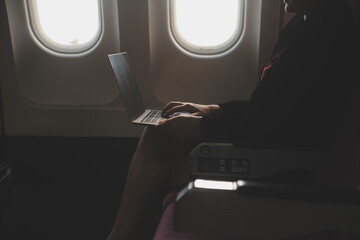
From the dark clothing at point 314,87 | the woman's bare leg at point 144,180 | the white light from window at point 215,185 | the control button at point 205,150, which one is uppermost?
the dark clothing at point 314,87

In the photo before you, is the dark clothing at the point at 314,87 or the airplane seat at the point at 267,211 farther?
the dark clothing at the point at 314,87

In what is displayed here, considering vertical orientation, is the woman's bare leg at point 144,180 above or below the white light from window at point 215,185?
below

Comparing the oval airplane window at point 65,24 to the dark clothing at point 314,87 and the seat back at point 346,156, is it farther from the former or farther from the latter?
the seat back at point 346,156

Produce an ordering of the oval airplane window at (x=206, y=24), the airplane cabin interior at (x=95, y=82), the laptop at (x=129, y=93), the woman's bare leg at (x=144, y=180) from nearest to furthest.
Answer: the woman's bare leg at (x=144, y=180) → the laptop at (x=129, y=93) → the airplane cabin interior at (x=95, y=82) → the oval airplane window at (x=206, y=24)

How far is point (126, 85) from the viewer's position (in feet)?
4.99

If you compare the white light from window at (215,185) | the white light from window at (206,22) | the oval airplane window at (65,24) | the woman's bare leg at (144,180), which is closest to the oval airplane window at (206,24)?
the white light from window at (206,22)

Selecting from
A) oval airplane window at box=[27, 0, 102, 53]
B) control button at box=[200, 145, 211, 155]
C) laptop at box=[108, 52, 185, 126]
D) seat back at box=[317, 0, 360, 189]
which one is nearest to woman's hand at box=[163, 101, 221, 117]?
laptop at box=[108, 52, 185, 126]

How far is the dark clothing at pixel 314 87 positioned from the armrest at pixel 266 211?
279 millimetres

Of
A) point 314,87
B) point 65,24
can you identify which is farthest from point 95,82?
point 314,87

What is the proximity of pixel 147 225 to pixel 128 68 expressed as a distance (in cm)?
80

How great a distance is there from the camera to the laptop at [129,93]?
1408 millimetres

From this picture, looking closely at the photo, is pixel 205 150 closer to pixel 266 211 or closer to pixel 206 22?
pixel 266 211

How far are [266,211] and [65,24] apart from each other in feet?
6.42

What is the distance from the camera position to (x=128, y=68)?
1.68 meters
